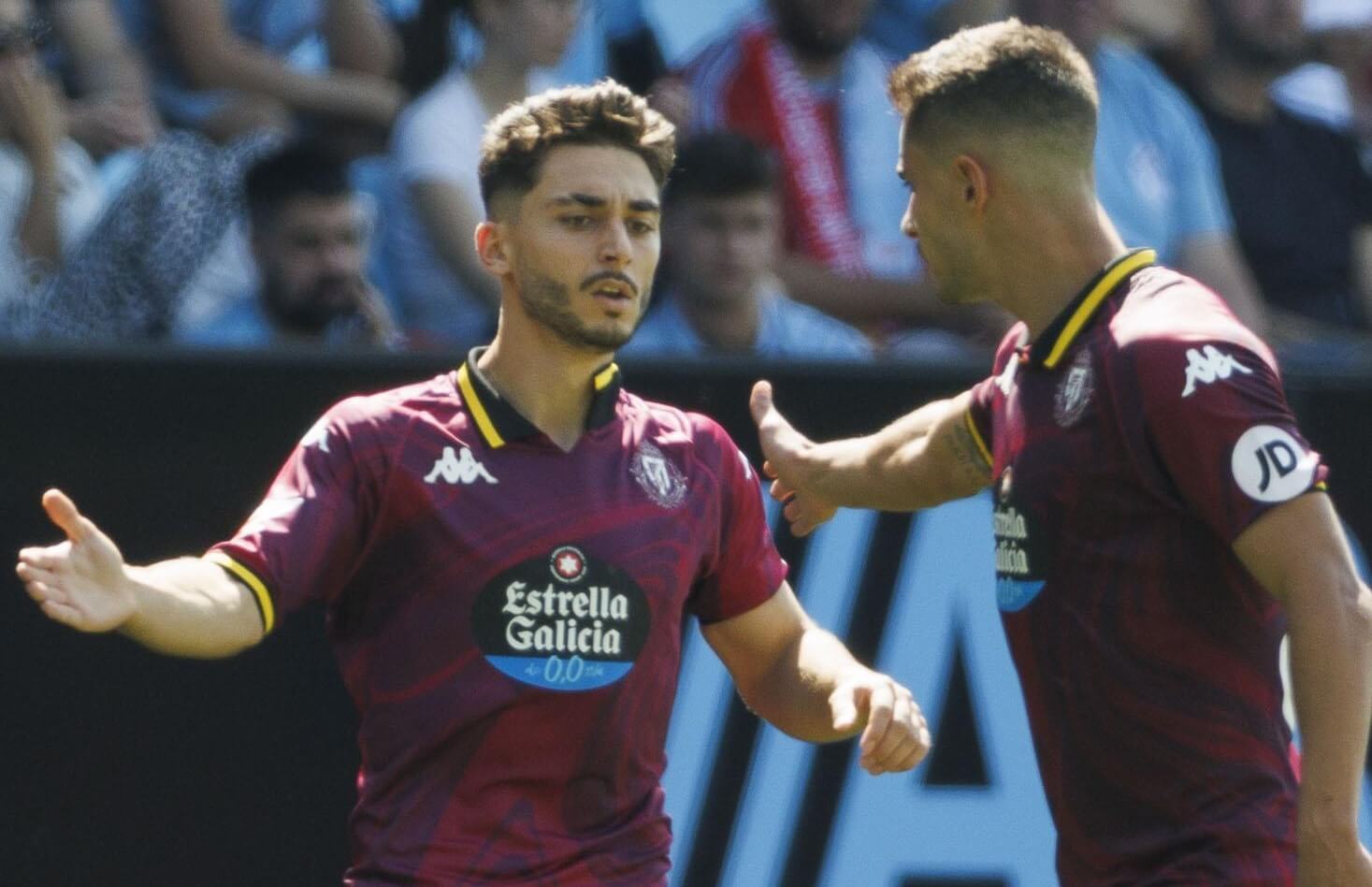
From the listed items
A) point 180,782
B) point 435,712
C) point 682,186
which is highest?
point 682,186

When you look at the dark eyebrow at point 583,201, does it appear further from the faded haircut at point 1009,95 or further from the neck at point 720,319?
the neck at point 720,319

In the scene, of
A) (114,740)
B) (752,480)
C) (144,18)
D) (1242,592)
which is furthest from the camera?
(144,18)

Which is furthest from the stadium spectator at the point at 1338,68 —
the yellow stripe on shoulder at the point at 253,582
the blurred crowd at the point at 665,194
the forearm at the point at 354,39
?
the yellow stripe on shoulder at the point at 253,582

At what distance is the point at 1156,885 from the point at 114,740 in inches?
115

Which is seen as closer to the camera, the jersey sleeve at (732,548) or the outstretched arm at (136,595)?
the outstretched arm at (136,595)

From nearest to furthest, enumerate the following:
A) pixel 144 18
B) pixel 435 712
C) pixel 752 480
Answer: pixel 435 712
pixel 752 480
pixel 144 18

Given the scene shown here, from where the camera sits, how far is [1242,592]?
3.45 meters

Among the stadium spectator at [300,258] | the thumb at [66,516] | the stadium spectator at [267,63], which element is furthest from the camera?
the stadium spectator at [267,63]

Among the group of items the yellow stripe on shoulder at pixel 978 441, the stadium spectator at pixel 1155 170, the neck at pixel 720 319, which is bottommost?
the yellow stripe on shoulder at pixel 978 441

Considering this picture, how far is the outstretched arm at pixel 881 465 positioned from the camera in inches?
167

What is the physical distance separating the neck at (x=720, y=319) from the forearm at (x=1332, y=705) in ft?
11.2

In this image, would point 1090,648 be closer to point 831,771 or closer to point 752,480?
point 752,480

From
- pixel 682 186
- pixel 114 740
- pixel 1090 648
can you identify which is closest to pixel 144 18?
pixel 682 186

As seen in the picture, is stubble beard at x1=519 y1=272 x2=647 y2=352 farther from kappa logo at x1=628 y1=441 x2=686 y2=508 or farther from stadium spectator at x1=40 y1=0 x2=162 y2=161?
stadium spectator at x1=40 y1=0 x2=162 y2=161
